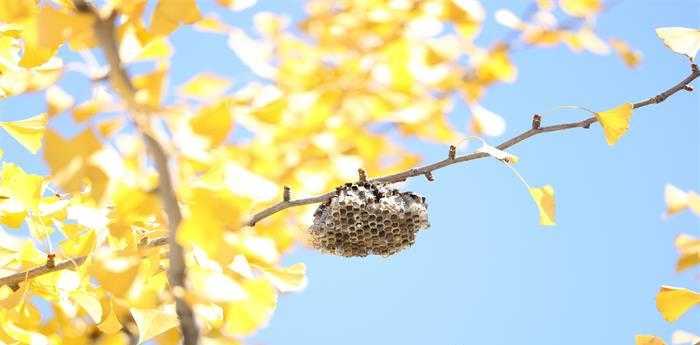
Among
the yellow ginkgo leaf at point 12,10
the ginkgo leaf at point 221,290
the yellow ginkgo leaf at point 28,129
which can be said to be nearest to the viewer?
the ginkgo leaf at point 221,290

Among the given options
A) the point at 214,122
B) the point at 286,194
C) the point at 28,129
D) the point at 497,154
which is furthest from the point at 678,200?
the point at 28,129

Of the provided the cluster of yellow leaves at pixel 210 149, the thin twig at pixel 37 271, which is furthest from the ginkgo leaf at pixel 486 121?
the thin twig at pixel 37 271

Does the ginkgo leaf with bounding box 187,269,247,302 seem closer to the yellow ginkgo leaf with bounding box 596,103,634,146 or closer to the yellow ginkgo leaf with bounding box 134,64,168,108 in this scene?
the yellow ginkgo leaf with bounding box 134,64,168,108

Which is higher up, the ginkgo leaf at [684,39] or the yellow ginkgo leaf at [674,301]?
the ginkgo leaf at [684,39]

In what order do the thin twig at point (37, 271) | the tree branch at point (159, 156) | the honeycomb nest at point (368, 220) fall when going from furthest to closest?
the honeycomb nest at point (368, 220) → the thin twig at point (37, 271) → the tree branch at point (159, 156)

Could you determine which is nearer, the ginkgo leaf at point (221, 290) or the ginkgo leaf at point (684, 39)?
the ginkgo leaf at point (221, 290)

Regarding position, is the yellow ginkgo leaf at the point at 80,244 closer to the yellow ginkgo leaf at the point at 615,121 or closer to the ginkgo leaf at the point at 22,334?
the ginkgo leaf at the point at 22,334

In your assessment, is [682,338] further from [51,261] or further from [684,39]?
[51,261]

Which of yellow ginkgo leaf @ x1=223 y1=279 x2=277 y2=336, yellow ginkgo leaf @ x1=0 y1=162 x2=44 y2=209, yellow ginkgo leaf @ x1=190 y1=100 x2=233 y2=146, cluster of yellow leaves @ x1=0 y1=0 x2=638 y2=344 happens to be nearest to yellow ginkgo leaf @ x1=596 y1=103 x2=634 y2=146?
cluster of yellow leaves @ x1=0 y1=0 x2=638 y2=344
